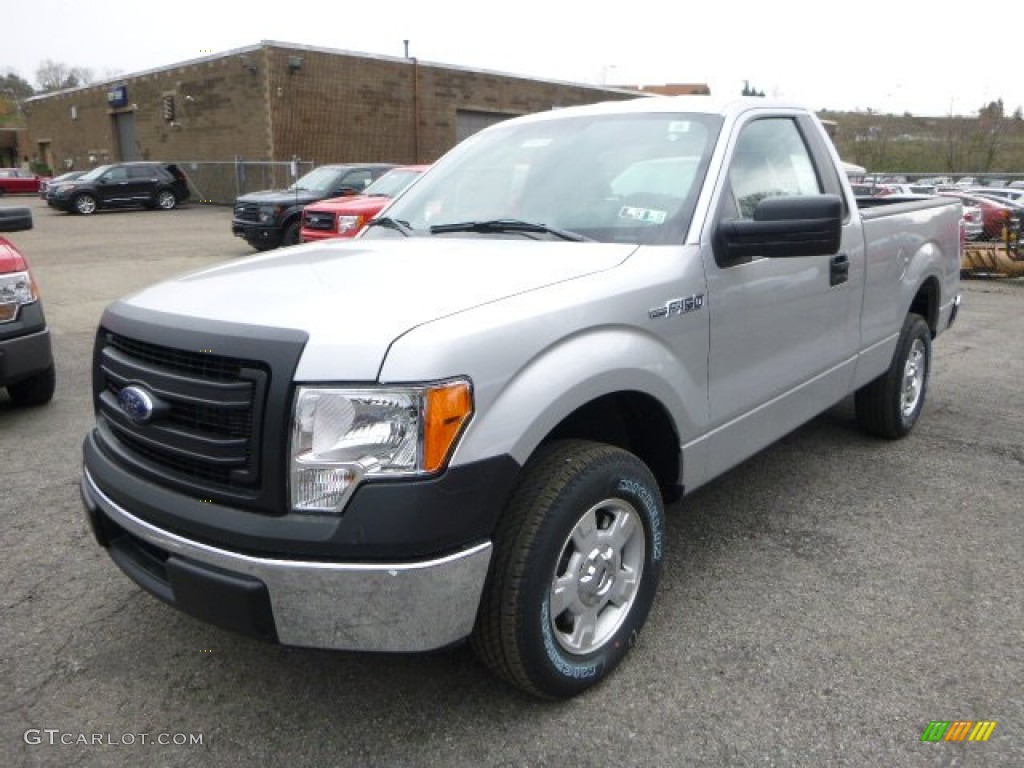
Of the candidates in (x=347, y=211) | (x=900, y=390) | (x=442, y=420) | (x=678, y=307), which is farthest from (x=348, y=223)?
(x=442, y=420)

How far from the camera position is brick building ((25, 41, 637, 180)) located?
1134 inches

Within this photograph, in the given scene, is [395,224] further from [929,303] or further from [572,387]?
[929,303]

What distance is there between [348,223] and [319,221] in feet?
2.49

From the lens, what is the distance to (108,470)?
8.31 ft

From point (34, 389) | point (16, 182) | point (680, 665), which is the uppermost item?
point (16, 182)

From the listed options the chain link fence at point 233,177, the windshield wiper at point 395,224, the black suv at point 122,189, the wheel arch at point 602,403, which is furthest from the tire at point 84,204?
the wheel arch at point 602,403

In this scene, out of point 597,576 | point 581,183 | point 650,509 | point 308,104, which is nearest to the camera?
point 597,576

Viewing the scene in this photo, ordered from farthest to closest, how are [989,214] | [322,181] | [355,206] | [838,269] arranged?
1. [989,214]
2. [322,181]
3. [355,206]
4. [838,269]

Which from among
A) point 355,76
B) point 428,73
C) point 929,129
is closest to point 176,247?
point 355,76

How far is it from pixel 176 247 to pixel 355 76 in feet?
50.0

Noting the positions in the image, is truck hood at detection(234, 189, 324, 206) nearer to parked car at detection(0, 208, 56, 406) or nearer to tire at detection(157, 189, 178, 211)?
parked car at detection(0, 208, 56, 406)

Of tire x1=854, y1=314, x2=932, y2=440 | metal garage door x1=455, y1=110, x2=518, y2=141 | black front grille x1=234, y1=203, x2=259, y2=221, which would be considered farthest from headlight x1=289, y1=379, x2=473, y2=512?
metal garage door x1=455, y1=110, x2=518, y2=141

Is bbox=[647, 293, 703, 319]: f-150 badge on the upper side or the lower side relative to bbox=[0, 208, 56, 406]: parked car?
upper

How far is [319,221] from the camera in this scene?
1198cm
